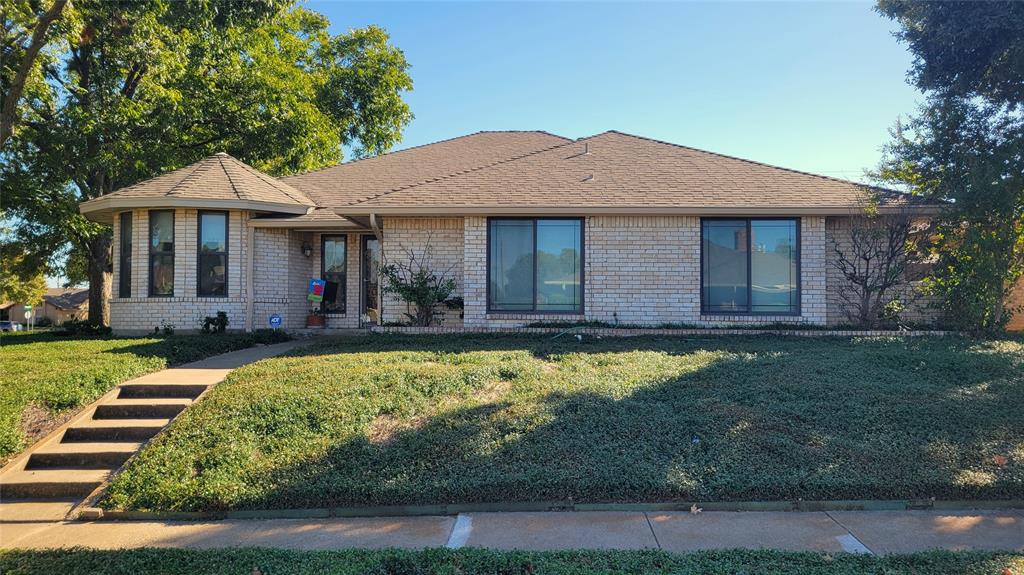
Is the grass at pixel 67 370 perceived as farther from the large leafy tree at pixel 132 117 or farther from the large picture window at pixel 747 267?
the large picture window at pixel 747 267

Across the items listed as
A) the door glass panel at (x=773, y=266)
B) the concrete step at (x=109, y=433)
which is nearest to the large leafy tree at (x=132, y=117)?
the concrete step at (x=109, y=433)

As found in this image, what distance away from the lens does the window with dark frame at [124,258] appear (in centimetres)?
1285

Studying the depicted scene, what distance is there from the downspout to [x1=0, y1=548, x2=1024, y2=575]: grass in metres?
8.56

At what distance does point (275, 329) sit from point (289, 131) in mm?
9099

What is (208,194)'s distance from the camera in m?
12.5

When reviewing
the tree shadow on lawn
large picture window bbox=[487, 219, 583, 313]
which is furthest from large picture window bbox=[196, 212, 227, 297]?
the tree shadow on lawn

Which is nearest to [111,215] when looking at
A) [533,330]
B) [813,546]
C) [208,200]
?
[208,200]

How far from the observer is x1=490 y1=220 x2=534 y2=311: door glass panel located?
11953 millimetres

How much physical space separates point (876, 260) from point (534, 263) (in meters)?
6.52

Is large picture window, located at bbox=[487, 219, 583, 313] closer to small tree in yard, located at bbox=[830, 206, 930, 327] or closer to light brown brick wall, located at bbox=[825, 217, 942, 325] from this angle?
light brown brick wall, located at bbox=[825, 217, 942, 325]

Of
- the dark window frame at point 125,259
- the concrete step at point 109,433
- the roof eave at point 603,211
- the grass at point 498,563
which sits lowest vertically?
the grass at point 498,563

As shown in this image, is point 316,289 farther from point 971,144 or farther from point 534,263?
point 971,144

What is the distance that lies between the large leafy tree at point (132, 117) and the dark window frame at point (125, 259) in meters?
3.53

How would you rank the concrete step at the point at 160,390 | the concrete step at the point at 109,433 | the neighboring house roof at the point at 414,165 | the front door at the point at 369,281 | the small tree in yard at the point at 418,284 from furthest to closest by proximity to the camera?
the neighboring house roof at the point at 414,165 < the front door at the point at 369,281 < the small tree in yard at the point at 418,284 < the concrete step at the point at 160,390 < the concrete step at the point at 109,433
